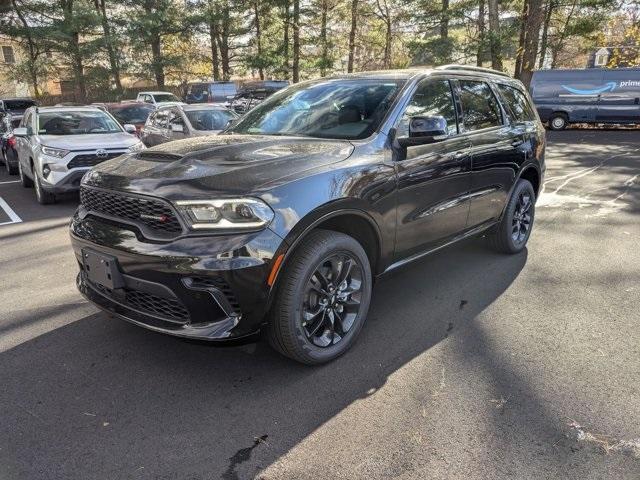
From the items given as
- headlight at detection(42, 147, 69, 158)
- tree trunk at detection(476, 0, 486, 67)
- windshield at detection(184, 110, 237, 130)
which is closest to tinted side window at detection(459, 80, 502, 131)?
headlight at detection(42, 147, 69, 158)

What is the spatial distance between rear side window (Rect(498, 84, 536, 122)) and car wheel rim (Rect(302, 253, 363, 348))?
8.92ft

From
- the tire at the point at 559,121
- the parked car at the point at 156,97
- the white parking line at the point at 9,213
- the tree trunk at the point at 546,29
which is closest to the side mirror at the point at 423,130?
the white parking line at the point at 9,213

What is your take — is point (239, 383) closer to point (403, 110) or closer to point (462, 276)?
point (403, 110)

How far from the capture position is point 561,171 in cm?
1032

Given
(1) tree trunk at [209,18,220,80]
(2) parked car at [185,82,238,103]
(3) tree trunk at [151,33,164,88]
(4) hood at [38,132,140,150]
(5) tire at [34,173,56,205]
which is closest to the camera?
(4) hood at [38,132,140,150]

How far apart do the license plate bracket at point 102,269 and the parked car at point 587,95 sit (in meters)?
19.7

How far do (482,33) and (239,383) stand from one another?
22554mm

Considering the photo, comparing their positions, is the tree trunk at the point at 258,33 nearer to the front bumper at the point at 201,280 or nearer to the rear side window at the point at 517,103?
the rear side window at the point at 517,103

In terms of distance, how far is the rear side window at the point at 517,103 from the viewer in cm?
486

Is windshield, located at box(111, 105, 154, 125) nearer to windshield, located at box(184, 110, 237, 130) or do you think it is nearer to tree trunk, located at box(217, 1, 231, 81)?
windshield, located at box(184, 110, 237, 130)

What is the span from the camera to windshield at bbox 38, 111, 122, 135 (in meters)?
8.68

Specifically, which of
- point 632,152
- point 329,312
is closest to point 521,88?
point 329,312

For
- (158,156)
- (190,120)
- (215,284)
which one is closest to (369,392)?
(215,284)

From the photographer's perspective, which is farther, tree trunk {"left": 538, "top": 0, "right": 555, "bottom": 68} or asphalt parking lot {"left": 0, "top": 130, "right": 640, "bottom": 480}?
tree trunk {"left": 538, "top": 0, "right": 555, "bottom": 68}
